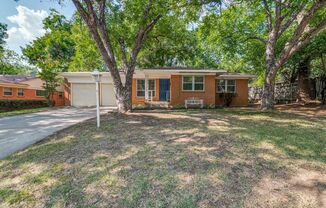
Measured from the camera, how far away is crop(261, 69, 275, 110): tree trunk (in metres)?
10.7

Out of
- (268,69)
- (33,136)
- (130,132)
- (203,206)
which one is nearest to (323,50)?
(268,69)

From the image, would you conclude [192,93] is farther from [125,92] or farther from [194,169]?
[194,169]

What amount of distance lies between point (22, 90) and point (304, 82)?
26124 millimetres

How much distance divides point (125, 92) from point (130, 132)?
4097 mm

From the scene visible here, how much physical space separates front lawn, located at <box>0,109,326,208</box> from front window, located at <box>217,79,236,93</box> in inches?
448

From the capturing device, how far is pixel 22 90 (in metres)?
20.0

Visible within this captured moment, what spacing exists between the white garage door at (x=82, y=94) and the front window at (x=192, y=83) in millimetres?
8615

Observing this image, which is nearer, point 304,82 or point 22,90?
point 304,82

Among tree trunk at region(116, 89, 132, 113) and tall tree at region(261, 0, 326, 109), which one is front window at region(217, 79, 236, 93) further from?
tree trunk at region(116, 89, 132, 113)

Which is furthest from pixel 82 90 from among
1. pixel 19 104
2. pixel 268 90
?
pixel 268 90

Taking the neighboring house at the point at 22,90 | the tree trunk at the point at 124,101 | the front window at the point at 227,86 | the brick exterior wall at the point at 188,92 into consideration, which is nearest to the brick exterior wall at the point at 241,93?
the front window at the point at 227,86

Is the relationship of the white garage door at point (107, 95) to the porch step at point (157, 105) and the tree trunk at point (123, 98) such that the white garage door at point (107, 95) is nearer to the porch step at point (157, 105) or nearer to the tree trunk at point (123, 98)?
the porch step at point (157, 105)

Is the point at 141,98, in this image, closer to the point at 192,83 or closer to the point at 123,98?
the point at 192,83

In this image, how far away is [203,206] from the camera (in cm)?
270
